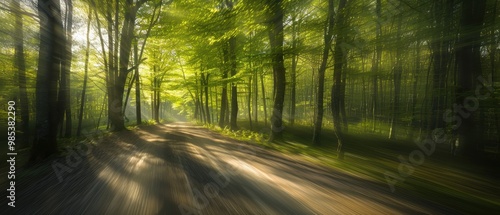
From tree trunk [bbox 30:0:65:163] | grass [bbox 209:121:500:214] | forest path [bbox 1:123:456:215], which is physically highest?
tree trunk [bbox 30:0:65:163]

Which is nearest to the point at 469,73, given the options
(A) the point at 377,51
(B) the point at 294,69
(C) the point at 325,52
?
(A) the point at 377,51

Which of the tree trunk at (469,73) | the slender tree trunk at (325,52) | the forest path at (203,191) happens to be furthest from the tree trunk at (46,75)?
the tree trunk at (469,73)

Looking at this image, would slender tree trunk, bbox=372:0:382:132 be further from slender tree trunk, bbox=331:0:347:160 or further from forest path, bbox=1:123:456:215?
forest path, bbox=1:123:456:215

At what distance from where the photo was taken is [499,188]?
5270mm

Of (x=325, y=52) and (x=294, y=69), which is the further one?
(x=294, y=69)

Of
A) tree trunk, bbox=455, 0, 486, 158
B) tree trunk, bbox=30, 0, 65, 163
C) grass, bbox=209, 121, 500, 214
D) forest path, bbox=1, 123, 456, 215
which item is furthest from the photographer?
tree trunk, bbox=455, 0, 486, 158

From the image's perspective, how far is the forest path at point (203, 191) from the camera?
331 centimetres

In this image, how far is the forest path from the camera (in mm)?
3307

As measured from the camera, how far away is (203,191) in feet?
12.8

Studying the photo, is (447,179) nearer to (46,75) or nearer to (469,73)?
(469,73)

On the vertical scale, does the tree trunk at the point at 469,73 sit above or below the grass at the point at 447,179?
above

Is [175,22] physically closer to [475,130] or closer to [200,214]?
[200,214]

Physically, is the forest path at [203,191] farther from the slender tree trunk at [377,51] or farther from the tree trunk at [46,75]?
the slender tree trunk at [377,51]

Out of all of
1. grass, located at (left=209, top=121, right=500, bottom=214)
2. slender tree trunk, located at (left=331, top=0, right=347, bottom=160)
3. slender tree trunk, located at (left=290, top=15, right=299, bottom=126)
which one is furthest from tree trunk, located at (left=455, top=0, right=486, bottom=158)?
slender tree trunk, located at (left=290, top=15, right=299, bottom=126)
